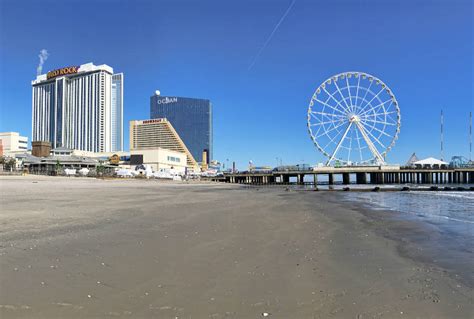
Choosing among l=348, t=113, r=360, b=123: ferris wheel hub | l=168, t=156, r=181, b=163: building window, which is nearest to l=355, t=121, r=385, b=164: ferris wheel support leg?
l=348, t=113, r=360, b=123: ferris wheel hub

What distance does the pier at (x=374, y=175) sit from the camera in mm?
87312

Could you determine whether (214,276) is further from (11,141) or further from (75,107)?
(75,107)

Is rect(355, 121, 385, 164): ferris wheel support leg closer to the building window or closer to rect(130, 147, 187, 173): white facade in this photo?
rect(130, 147, 187, 173): white facade

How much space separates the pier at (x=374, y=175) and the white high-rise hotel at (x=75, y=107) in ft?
310

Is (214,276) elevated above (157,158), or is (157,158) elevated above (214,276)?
(157,158)

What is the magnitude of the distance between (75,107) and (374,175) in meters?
144

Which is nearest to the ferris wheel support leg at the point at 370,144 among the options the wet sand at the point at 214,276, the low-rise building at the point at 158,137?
the wet sand at the point at 214,276

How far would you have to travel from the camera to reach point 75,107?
17038 centimetres

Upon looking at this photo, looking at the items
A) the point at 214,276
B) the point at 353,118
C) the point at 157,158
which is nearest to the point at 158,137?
the point at 157,158

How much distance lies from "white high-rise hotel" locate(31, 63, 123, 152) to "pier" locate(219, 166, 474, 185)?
310 feet

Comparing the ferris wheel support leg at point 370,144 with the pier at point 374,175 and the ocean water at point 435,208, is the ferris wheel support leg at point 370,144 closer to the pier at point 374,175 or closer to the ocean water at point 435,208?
the pier at point 374,175

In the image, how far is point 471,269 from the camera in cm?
561

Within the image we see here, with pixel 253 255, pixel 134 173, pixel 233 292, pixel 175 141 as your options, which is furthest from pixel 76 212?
pixel 175 141

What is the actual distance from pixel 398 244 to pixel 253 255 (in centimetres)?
375
